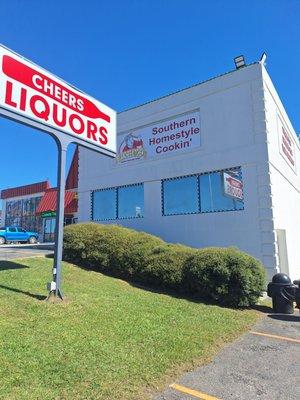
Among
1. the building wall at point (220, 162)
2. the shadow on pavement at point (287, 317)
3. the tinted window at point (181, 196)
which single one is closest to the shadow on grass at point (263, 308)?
the shadow on pavement at point (287, 317)

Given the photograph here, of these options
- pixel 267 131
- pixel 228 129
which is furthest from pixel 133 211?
pixel 267 131

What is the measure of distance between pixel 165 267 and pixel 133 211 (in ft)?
23.3

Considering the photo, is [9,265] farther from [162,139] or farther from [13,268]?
[162,139]

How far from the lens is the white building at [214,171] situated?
13.7 meters

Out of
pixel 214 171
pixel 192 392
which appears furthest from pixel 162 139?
pixel 192 392

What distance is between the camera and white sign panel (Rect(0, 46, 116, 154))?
7973mm

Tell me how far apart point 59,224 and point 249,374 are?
519cm

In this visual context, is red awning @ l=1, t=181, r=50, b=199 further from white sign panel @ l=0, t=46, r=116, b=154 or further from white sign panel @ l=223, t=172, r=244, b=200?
white sign panel @ l=0, t=46, r=116, b=154

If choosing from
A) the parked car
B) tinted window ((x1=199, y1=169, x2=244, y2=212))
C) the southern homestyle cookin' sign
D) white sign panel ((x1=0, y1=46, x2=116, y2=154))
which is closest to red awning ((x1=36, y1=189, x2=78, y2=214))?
the parked car

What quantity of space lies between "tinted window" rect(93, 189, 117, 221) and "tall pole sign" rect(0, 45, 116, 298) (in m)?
8.33

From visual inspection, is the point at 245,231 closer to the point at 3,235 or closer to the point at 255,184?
the point at 255,184

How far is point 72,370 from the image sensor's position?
4734 mm

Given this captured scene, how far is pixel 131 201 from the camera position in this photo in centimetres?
1792

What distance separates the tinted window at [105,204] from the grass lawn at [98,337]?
9.08 meters
